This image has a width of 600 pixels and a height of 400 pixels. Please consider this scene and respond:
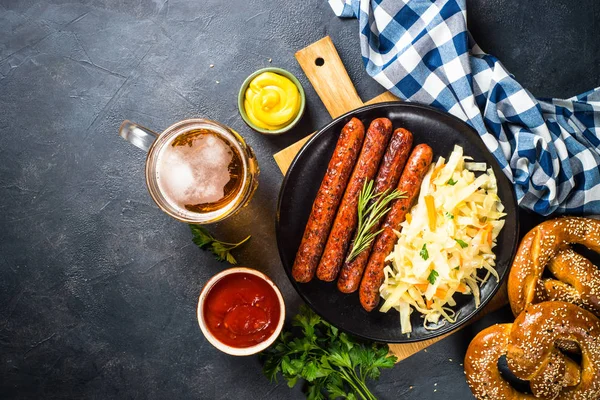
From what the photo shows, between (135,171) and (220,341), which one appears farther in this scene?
(135,171)

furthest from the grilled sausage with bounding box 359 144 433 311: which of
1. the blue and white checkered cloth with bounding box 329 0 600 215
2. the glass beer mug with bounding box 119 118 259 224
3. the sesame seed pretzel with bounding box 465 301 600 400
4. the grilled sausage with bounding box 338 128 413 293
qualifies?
the glass beer mug with bounding box 119 118 259 224

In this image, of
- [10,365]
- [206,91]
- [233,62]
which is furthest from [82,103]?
[10,365]

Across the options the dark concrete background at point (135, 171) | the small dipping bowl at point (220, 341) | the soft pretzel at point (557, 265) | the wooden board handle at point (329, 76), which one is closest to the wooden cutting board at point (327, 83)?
the wooden board handle at point (329, 76)

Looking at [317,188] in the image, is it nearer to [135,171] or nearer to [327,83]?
[327,83]

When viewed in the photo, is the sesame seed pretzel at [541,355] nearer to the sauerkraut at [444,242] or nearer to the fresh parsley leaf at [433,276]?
the sauerkraut at [444,242]

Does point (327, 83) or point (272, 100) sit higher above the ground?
point (272, 100)

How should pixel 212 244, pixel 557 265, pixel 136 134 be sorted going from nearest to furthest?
pixel 136 134
pixel 557 265
pixel 212 244

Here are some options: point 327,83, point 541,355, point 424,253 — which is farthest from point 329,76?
point 541,355

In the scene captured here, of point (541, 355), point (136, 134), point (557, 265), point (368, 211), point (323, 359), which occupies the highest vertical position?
point (136, 134)
